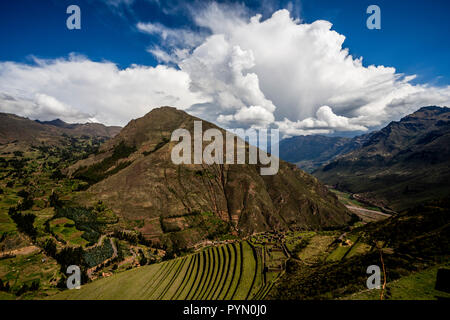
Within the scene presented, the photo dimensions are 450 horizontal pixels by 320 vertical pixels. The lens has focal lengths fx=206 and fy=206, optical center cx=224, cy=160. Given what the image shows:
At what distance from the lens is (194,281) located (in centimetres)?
5769

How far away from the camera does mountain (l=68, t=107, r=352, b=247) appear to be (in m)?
113

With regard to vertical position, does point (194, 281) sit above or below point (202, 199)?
below

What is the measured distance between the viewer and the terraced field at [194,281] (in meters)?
50.4

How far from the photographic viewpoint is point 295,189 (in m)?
160

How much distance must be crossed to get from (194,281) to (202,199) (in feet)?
258

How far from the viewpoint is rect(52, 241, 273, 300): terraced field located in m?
50.4

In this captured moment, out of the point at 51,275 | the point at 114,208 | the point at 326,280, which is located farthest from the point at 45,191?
the point at 326,280

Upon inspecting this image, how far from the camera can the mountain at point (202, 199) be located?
112562 mm

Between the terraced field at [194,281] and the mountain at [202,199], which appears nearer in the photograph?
the terraced field at [194,281]

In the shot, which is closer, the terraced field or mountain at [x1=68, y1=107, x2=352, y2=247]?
the terraced field

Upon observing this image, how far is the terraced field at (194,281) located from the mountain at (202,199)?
32068 mm

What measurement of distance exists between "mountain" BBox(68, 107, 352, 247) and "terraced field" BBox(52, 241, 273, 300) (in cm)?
3207

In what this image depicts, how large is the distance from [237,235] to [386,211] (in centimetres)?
16696
